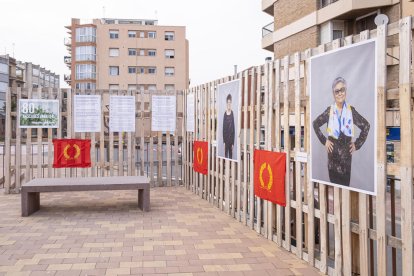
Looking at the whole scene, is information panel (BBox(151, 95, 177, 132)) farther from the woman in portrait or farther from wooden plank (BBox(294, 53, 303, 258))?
wooden plank (BBox(294, 53, 303, 258))

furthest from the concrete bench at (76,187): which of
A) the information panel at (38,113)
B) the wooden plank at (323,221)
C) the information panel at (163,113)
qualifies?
the wooden plank at (323,221)

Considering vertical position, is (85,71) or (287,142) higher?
(85,71)

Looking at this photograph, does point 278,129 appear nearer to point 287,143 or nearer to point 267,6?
point 287,143

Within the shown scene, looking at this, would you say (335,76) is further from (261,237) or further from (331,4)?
(331,4)

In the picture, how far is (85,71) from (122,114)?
5406cm

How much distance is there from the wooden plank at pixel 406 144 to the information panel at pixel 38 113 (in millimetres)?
9253

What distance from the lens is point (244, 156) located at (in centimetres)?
762

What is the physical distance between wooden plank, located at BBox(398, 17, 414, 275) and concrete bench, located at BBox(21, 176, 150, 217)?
5.69m

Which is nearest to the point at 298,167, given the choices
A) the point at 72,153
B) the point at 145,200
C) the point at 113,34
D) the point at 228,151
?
the point at 228,151

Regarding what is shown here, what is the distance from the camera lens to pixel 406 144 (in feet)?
12.5

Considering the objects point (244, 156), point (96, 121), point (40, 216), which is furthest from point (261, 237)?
point (96, 121)

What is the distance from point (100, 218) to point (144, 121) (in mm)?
4651

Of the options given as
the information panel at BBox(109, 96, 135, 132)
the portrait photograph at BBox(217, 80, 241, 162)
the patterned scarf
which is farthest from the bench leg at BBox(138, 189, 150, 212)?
the patterned scarf

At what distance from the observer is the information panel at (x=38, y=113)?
1089cm
